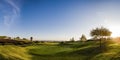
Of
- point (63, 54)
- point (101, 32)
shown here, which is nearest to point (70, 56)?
point (63, 54)

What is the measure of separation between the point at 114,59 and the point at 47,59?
63.5ft

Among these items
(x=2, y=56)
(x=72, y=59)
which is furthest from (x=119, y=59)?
(x=2, y=56)

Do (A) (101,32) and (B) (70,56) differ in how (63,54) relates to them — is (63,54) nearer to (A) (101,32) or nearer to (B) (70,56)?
(B) (70,56)

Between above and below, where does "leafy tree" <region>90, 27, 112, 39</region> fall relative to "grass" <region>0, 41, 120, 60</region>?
above

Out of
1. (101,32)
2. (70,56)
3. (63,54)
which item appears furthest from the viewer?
(101,32)

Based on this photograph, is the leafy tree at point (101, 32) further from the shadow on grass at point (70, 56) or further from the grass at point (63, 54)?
the shadow on grass at point (70, 56)

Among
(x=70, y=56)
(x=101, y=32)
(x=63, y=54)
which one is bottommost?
(x=70, y=56)

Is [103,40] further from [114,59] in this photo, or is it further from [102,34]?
[114,59]

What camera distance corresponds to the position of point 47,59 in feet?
197

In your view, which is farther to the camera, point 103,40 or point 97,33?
point 103,40

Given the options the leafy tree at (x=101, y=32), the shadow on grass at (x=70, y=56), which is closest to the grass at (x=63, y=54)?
the shadow on grass at (x=70, y=56)

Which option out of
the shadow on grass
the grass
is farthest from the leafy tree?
the shadow on grass

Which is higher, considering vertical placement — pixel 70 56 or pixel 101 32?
pixel 101 32

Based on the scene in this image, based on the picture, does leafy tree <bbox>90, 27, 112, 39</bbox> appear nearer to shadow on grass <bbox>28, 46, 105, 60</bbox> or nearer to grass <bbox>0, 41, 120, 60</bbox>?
grass <bbox>0, 41, 120, 60</bbox>
